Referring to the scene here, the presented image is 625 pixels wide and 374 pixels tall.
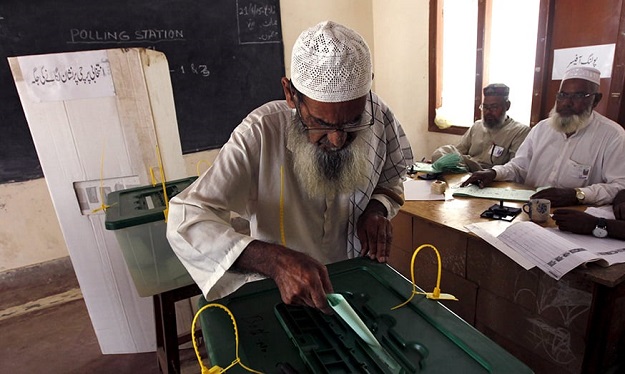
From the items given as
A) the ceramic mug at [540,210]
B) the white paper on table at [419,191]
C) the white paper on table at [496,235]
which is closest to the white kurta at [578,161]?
the ceramic mug at [540,210]

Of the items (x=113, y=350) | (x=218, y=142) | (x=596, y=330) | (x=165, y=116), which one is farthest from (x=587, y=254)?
(x=218, y=142)

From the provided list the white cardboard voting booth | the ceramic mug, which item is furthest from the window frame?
the white cardboard voting booth

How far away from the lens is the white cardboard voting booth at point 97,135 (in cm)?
168

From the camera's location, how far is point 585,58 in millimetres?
2621

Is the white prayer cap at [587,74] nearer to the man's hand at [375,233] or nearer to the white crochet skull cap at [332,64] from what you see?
the man's hand at [375,233]

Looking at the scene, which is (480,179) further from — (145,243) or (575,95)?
(145,243)

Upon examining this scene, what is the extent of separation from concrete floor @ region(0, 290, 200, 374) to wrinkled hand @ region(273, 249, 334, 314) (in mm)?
1591

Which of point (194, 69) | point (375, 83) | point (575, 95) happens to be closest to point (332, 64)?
point (575, 95)

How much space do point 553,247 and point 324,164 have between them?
1110 millimetres

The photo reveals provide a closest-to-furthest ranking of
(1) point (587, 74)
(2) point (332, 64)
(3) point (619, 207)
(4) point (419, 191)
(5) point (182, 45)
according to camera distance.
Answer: (2) point (332, 64)
(3) point (619, 207)
(1) point (587, 74)
(4) point (419, 191)
(5) point (182, 45)

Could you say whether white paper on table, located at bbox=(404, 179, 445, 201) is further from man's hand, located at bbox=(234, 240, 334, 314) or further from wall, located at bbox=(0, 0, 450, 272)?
man's hand, located at bbox=(234, 240, 334, 314)

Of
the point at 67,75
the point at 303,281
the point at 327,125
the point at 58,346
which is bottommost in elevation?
the point at 58,346

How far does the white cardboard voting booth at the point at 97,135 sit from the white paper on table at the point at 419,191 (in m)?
1.37

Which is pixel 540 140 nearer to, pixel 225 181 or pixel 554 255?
pixel 554 255
